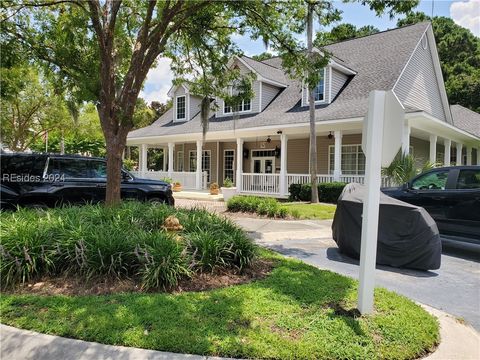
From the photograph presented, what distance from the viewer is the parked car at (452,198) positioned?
7.77m

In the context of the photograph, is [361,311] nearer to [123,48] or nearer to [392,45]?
[123,48]

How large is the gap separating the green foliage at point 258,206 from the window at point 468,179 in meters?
5.54

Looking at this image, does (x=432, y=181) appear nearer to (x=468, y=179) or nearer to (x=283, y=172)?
(x=468, y=179)

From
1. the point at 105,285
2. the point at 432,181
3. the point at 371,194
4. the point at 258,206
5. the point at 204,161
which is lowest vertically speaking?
the point at 105,285

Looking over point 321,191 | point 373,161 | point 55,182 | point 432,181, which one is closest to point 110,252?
point 373,161

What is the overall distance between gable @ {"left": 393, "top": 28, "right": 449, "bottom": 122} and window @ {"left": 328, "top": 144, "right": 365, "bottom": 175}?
323 centimetres

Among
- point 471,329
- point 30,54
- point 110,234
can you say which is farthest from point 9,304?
point 30,54

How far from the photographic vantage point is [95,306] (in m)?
4.18

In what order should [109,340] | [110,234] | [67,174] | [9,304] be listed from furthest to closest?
[67,174] → [110,234] → [9,304] → [109,340]

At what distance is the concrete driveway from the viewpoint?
5219mm

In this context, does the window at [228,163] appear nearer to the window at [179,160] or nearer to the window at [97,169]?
Answer: the window at [179,160]

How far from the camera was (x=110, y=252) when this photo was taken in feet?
16.6

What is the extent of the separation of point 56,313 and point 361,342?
3107mm

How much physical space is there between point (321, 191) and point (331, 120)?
3036 millimetres
